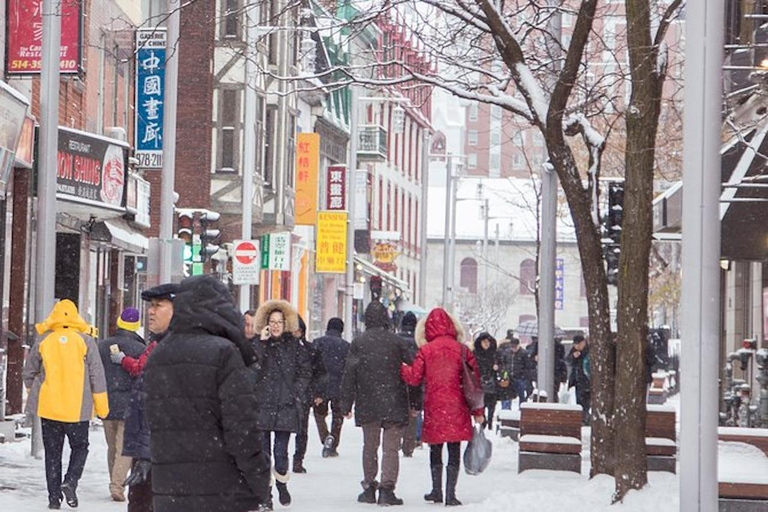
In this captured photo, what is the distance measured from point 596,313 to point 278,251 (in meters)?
31.1

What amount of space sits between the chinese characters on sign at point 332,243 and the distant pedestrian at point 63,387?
36.8 metres

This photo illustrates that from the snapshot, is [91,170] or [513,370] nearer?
[91,170]

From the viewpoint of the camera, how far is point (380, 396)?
16.3 m

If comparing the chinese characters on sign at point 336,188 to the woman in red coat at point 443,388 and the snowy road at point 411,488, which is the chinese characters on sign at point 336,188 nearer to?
the snowy road at point 411,488

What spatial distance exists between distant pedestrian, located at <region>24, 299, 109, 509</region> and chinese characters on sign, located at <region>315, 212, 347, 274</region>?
3685cm

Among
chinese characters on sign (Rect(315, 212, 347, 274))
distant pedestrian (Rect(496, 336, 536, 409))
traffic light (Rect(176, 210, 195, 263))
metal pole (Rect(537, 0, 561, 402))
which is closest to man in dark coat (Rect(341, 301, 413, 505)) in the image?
metal pole (Rect(537, 0, 561, 402))

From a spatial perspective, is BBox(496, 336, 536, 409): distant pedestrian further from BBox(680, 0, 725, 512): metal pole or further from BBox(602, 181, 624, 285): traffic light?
BBox(680, 0, 725, 512): metal pole

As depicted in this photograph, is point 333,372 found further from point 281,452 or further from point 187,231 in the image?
point 187,231

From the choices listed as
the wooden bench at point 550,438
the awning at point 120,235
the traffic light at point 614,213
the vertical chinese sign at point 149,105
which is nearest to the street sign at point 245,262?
the awning at point 120,235

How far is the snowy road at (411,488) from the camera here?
1517 cm

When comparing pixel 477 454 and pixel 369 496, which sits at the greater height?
pixel 477 454

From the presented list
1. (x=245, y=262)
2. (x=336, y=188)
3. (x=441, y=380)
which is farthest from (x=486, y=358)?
(x=336, y=188)

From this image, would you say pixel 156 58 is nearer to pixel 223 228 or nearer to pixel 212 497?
pixel 223 228

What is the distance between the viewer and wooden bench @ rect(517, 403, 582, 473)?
1905cm
